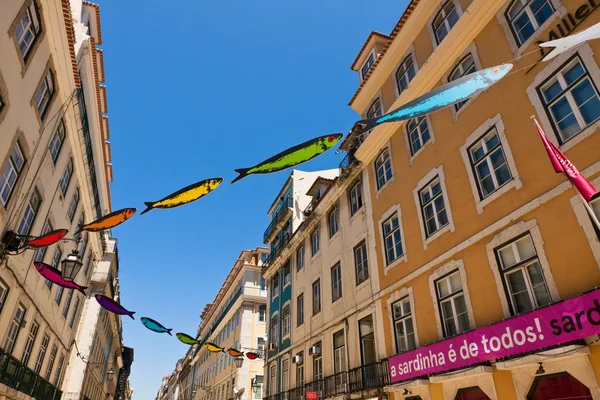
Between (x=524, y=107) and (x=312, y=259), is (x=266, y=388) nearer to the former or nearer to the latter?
(x=312, y=259)

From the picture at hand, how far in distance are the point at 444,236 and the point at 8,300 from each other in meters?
13.2

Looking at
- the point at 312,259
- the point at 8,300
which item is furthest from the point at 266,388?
the point at 8,300

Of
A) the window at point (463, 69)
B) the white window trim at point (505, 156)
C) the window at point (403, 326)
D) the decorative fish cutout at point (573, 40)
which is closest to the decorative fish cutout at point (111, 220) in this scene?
the decorative fish cutout at point (573, 40)

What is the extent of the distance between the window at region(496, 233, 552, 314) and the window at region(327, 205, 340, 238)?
9319 millimetres

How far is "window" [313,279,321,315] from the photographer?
17219 mm

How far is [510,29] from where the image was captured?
9.45 meters

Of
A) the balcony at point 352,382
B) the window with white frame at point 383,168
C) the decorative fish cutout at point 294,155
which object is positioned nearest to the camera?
the decorative fish cutout at point 294,155

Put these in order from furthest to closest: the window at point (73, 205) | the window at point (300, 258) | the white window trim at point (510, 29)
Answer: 1. the window at point (300, 258)
2. the window at point (73, 205)
3. the white window trim at point (510, 29)

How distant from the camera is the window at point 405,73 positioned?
1343cm

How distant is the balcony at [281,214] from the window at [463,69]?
578 inches

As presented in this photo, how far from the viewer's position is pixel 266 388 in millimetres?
21328

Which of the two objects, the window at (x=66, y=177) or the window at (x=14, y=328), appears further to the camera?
the window at (x=66, y=177)

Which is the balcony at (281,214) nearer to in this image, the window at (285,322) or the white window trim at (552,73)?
the window at (285,322)

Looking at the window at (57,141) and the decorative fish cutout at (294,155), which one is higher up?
the window at (57,141)
